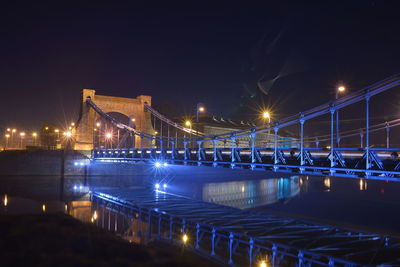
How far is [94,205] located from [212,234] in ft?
39.4

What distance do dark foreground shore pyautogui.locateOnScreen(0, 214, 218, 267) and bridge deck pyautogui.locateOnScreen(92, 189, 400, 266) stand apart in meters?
1.86

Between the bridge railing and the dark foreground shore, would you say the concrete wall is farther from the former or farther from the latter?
the dark foreground shore

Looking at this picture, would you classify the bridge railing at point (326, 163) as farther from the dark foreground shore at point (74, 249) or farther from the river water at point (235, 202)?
the river water at point (235, 202)

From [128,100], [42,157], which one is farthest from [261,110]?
[42,157]

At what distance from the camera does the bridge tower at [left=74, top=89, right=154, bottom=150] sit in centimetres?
4259

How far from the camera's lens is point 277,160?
1594 centimetres

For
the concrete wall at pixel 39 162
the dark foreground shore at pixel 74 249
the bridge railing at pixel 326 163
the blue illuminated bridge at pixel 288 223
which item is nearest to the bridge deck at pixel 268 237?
the blue illuminated bridge at pixel 288 223

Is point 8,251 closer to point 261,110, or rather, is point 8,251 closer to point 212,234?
point 212,234

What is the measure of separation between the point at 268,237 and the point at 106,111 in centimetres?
3326

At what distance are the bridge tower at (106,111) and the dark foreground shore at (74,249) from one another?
2827 centimetres

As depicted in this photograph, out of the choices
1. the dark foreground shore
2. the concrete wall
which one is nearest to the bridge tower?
the concrete wall

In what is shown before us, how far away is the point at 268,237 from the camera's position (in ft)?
49.9

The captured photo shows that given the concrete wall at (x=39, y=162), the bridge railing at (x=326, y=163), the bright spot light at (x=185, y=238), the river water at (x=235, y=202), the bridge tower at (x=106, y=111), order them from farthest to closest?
Result: 1. the bridge tower at (x=106, y=111)
2. the concrete wall at (x=39, y=162)
3. the river water at (x=235, y=202)
4. the bright spot light at (x=185, y=238)
5. the bridge railing at (x=326, y=163)

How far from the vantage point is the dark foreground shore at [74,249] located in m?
10.3
